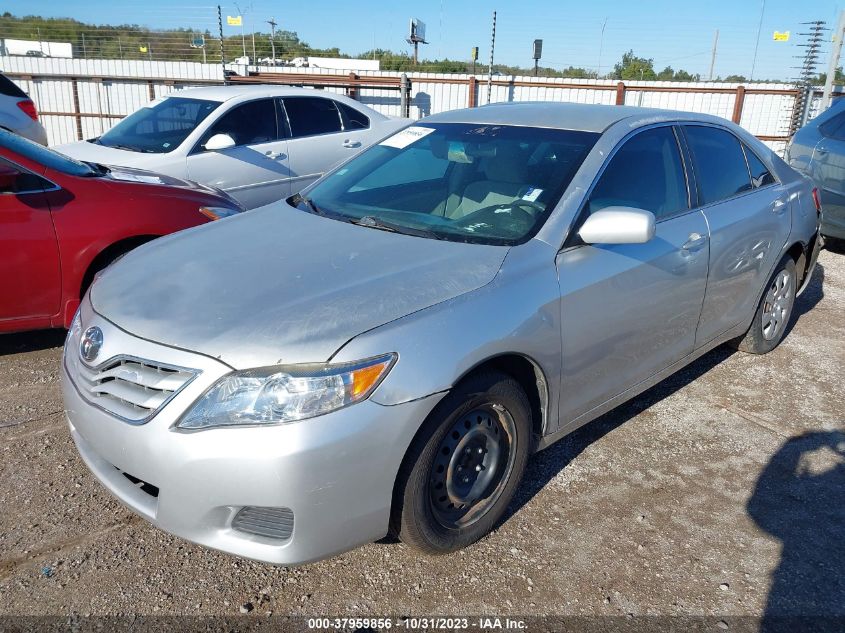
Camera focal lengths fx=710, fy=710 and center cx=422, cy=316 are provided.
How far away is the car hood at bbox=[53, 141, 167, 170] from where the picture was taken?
6.59 metres

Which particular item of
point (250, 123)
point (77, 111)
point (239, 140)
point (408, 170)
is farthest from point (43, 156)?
point (77, 111)

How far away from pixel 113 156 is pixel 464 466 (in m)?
5.52

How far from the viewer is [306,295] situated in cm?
250

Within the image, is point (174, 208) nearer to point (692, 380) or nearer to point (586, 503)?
point (586, 503)

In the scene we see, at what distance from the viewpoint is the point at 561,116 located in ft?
11.9

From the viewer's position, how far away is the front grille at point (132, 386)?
2266 mm

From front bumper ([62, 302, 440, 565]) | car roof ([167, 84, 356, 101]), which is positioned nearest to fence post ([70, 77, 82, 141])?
car roof ([167, 84, 356, 101])

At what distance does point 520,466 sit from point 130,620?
1.54 meters

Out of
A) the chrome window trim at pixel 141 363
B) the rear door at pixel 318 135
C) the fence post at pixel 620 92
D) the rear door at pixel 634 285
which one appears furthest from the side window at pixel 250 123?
the fence post at pixel 620 92

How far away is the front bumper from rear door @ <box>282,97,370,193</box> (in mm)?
5462

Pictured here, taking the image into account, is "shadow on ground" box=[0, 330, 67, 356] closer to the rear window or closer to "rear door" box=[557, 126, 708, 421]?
"rear door" box=[557, 126, 708, 421]

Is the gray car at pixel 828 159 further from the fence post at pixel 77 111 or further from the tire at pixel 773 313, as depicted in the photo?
the fence post at pixel 77 111

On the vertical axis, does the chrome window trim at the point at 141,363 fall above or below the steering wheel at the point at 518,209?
below

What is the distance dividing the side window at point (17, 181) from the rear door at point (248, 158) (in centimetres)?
256
